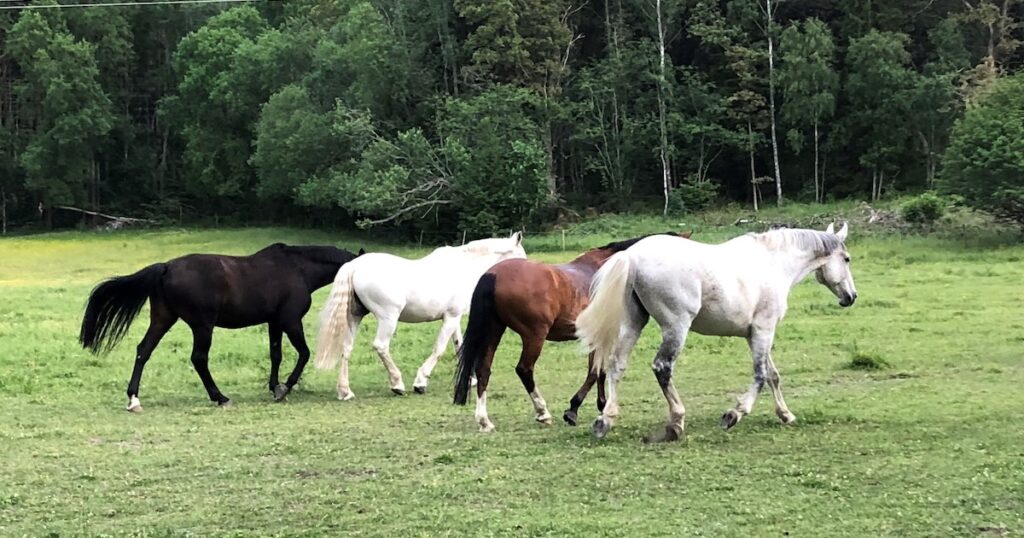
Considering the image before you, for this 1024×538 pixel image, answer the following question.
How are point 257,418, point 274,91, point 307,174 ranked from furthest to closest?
point 274,91, point 307,174, point 257,418

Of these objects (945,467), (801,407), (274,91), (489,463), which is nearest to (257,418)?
(489,463)

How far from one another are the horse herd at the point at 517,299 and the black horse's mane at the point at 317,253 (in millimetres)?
19

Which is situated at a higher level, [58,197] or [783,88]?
[783,88]

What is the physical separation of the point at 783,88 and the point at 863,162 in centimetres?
547

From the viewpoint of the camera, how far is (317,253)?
40.7ft

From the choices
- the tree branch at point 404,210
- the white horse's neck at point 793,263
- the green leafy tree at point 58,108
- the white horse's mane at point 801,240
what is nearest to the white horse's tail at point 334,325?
the white horse's mane at point 801,240

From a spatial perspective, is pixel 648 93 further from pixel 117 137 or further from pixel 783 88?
pixel 117 137

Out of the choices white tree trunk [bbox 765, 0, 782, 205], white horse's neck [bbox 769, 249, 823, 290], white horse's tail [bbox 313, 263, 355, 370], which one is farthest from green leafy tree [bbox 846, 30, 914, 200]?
white horse's neck [bbox 769, 249, 823, 290]

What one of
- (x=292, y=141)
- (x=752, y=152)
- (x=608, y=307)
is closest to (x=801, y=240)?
(x=608, y=307)

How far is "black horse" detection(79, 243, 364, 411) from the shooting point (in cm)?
1094

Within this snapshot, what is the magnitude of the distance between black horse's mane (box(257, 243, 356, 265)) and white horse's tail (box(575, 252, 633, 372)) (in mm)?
5112

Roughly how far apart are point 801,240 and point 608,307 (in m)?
2.22

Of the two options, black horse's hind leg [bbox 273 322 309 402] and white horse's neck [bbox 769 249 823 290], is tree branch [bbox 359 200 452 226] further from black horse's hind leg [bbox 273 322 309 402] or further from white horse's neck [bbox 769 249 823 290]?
white horse's neck [bbox 769 249 823 290]

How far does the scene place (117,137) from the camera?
205 feet
